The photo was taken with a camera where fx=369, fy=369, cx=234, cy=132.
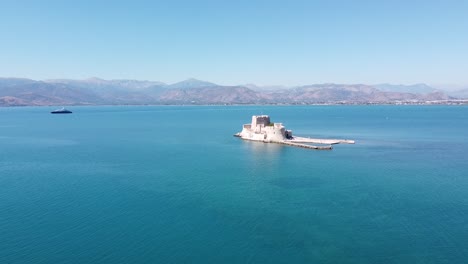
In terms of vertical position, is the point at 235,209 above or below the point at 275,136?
below

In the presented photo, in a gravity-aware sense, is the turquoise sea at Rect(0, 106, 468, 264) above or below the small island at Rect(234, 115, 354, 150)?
below

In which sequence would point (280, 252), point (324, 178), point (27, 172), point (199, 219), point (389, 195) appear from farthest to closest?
point (27, 172)
point (324, 178)
point (389, 195)
point (199, 219)
point (280, 252)

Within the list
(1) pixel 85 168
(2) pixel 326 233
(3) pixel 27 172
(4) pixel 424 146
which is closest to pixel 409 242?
(2) pixel 326 233

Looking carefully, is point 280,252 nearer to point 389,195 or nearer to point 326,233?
point 326,233

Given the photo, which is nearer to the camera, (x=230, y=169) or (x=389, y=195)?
(x=389, y=195)

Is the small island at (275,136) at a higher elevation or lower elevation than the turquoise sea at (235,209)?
higher

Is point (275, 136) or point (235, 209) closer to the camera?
point (235, 209)

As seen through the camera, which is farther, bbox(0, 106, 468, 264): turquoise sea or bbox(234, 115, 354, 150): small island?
bbox(234, 115, 354, 150): small island

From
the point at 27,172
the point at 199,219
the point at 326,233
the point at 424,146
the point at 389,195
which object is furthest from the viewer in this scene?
the point at 424,146

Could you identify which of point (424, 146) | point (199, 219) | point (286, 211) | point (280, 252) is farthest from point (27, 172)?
point (424, 146)

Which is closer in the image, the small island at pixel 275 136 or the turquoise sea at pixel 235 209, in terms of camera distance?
the turquoise sea at pixel 235 209
